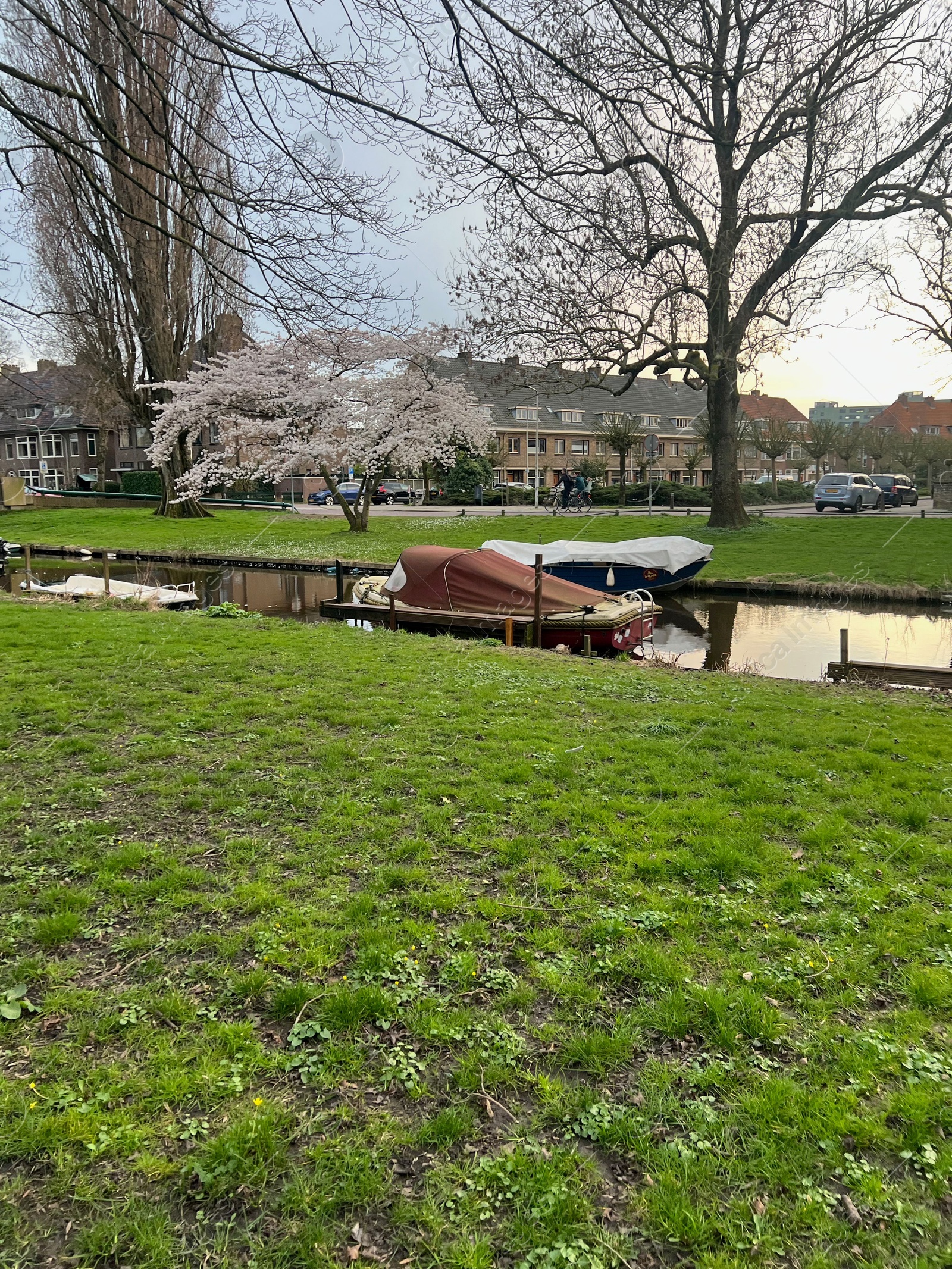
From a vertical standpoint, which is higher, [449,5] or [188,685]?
[449,5]

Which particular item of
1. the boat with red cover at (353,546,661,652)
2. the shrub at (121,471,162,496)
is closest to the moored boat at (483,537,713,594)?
the boat with red cover at (353,546,661,652)

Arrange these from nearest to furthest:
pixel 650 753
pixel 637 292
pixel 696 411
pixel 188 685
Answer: pixel 650 753
pixel 188 685
pixel 637 292
pixel 696 411

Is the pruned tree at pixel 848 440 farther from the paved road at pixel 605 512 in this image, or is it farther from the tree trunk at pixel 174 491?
the tree trunk at pixel 174 491

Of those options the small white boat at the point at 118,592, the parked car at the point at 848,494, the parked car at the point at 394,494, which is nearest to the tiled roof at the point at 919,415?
the parked car at the point at 848,494

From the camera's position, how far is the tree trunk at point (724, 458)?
Answer: 24.3 meters

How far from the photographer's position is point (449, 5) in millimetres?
5008

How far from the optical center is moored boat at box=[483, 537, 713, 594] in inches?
674

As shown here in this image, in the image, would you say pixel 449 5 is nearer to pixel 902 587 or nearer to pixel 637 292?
pixel 637 292

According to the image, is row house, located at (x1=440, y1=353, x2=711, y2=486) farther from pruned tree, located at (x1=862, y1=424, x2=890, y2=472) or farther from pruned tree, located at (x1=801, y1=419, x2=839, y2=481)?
pruned tree, located at (x1=862, y1=424, x2=890, y2=472)

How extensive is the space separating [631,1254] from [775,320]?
21880 mm

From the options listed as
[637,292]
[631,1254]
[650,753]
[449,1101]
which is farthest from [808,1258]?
[637,292]

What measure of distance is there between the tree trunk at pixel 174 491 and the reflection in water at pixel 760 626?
1625cm

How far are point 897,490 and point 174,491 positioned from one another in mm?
34619

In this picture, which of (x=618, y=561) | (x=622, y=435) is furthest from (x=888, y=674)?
(x=622, y=435)
